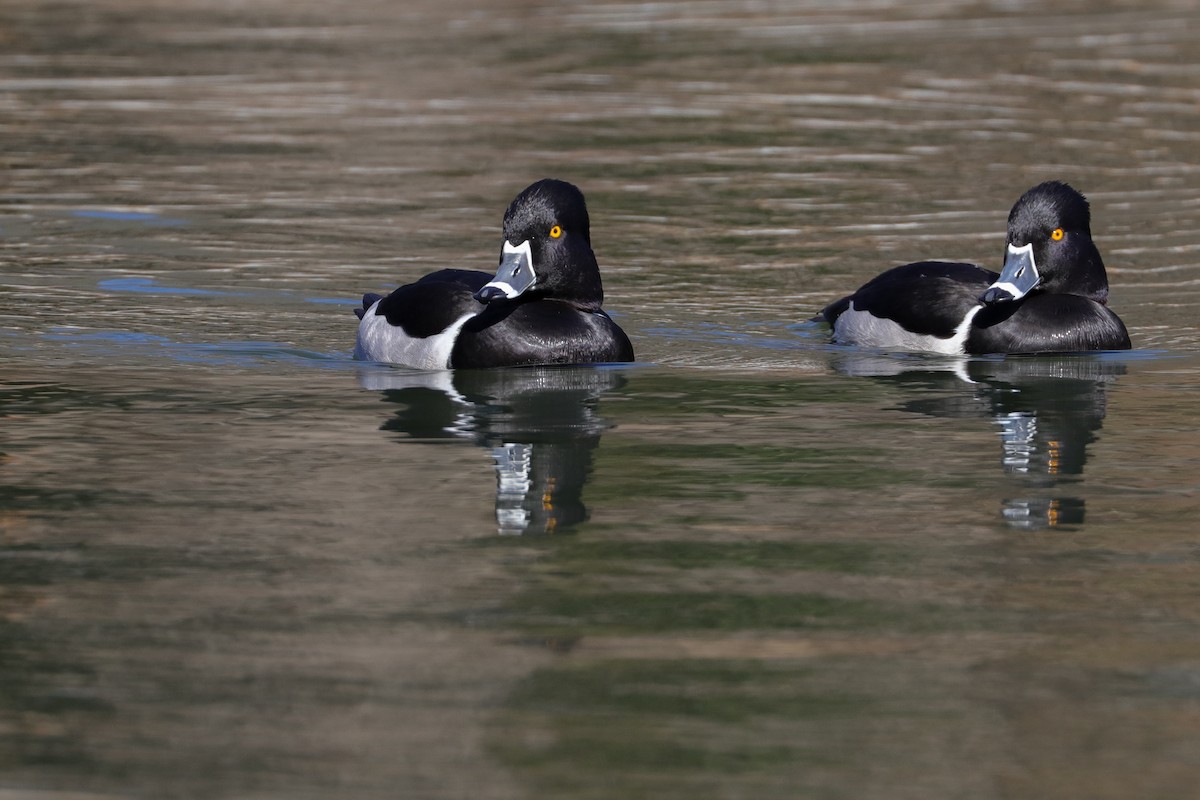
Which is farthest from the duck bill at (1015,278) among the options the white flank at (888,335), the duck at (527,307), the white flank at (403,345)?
the white flank at (403,345)

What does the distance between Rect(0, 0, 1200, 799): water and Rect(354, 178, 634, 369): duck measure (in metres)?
0.19

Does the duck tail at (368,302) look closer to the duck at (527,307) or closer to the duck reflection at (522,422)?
the duck at (527,307)

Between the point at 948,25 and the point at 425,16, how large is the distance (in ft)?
29.5

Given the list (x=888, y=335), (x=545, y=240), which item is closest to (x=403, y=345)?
(x=545, y=240)

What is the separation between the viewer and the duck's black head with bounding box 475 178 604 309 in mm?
11883

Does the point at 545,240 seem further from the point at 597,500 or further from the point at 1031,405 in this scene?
the point at 597,500

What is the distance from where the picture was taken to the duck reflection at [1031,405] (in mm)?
8797

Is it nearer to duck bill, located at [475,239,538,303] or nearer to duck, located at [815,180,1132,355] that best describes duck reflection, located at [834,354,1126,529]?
duck, located at [815,180,1132,355]

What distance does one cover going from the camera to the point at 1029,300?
1279 cm

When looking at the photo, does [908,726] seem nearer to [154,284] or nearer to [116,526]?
[116,526]

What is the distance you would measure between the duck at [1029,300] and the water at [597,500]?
24 centimetres

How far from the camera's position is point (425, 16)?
3634cm

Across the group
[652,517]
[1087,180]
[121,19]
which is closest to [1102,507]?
[652,517]

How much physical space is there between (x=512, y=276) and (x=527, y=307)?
1.16ft
